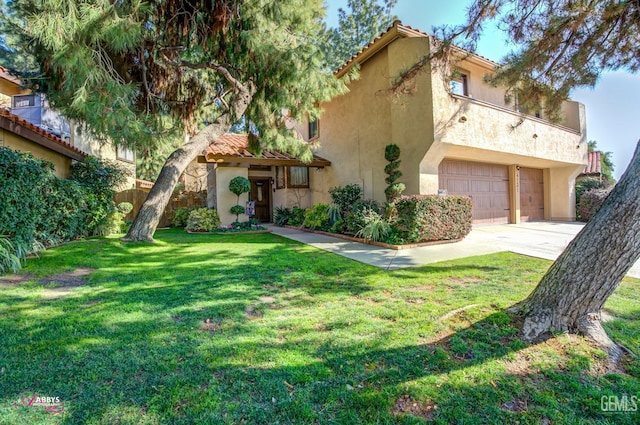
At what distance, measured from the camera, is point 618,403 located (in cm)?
214

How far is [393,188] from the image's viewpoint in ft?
31.8

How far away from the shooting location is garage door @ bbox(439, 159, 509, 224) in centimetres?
1162

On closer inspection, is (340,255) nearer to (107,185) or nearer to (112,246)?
(112,246)

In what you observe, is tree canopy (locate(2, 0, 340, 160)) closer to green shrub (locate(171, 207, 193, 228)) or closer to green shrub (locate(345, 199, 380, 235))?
green shrub (locate(345, 199, 380, 235))

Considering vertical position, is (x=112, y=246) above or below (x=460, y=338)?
above

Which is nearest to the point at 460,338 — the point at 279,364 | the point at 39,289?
the point at 279,364

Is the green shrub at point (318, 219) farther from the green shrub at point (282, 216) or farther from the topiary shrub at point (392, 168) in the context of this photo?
the topiary shrub at point (392, 168)

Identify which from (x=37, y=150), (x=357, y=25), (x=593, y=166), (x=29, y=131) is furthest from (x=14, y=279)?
(x=357, y=25)

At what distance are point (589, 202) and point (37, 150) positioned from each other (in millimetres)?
21374

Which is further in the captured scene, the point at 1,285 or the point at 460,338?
the point at 1,285

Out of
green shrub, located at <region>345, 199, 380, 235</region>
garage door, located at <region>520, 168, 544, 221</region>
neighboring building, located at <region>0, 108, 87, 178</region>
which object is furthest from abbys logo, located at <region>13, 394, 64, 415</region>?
garage door, located at <region>520, 168, 544, 221</region>

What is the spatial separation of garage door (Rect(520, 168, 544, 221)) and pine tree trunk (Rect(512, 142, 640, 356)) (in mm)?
12938

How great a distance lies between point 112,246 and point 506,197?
14.8 meters

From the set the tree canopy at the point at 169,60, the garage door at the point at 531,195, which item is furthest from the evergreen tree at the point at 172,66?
the garage door at the point at 531,195
